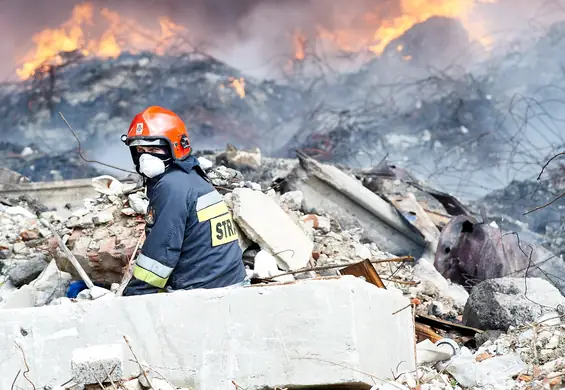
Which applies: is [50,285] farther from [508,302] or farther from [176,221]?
[508,302]

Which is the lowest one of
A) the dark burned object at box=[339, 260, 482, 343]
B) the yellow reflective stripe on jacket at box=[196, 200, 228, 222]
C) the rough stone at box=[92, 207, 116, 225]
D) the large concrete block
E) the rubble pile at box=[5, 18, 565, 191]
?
the large concrete block

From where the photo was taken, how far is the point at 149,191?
4738mm

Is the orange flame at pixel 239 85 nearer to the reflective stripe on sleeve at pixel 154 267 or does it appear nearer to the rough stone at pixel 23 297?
the rough stone at pixel 23 297

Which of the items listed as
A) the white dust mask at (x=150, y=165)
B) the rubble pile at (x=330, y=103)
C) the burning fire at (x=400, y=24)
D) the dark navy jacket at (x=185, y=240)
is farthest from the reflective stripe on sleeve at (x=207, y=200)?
the burning fire at (x=400, y=24)

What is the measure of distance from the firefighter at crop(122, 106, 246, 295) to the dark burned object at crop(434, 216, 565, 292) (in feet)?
12.1

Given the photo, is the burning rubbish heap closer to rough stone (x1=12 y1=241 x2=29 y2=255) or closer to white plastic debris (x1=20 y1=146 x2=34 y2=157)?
rough stone (x1=12 y1=241 x2=29 y2=255)

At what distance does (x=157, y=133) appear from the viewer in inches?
186

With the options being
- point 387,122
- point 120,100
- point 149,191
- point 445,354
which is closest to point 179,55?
point 120,100

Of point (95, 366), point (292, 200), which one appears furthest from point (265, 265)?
point (95, 366)

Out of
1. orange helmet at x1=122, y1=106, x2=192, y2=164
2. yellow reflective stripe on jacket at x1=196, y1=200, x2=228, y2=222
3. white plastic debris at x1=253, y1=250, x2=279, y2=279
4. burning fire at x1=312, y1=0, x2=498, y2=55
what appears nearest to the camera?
yellow reflective stripe on jacket at x1=196, y1=200, x2=228, y2=222

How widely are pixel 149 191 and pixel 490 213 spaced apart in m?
7.94

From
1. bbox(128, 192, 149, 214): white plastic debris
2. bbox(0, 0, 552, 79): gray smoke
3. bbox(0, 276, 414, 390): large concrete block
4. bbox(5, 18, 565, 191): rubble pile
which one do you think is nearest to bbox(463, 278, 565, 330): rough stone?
bbox(0, 276, 414, 390): large concrete block

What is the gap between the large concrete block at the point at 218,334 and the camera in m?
3.73

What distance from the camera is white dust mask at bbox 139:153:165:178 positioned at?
4.62 metres
